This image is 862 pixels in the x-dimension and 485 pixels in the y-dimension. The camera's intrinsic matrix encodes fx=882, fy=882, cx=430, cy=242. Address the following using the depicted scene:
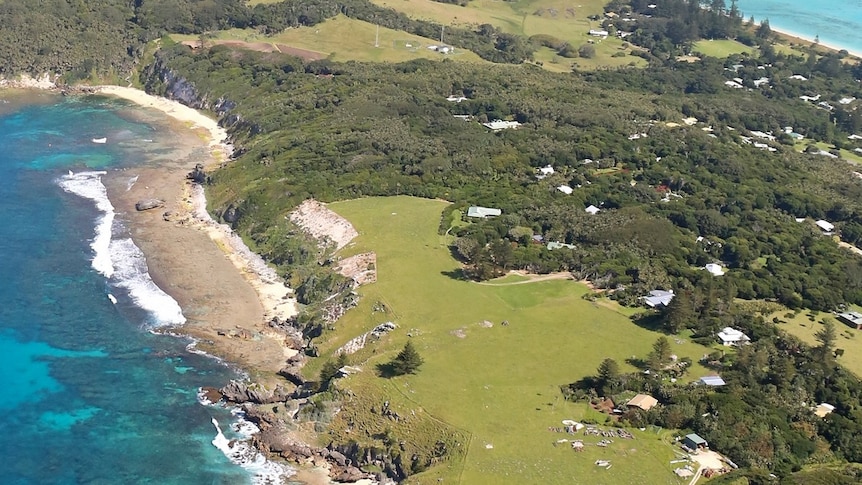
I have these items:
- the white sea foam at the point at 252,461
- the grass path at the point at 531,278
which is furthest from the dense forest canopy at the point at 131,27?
the white sea foam at the point at 252,461

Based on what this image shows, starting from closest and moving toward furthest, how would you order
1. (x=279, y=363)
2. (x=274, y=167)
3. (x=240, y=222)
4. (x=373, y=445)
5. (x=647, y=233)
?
(x=373, y=445) → (x=279, y=363) → (x=647, y=233) → (x=240, y=222) → (x=274, y=167)

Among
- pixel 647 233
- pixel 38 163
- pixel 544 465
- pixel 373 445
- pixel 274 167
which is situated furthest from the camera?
pixel 38 163

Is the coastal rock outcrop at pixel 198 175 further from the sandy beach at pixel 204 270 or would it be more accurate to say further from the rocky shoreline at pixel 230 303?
the sandy beach at pixel 204 270

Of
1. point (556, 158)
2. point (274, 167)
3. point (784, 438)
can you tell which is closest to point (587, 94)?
point (556, 158)

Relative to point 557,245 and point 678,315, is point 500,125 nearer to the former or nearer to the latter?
point 557,245

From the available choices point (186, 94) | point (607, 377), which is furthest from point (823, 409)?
point (186, 94)

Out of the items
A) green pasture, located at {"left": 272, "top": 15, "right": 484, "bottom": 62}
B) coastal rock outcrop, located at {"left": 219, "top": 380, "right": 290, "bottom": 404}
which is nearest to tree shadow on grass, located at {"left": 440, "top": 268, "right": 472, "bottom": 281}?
coastal rock outcrop, located at {"left": 219, "top": 380, "right": 290, "bottom": 404}

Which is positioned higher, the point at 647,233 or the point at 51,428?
→ the point at 647,233

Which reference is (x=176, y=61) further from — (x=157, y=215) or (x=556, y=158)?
(x=556, y=158)
